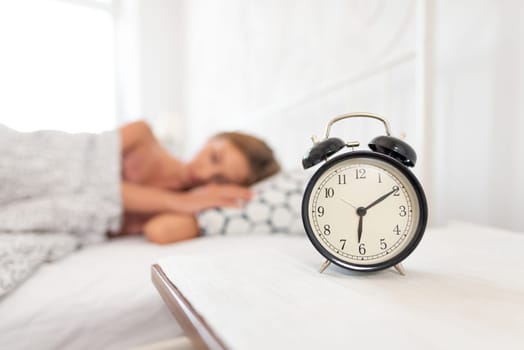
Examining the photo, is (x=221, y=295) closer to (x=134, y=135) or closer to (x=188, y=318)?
(x=188, y=318)

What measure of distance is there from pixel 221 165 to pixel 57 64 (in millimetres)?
2991

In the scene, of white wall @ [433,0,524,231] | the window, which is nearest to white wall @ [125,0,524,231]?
white wall @ [433,0,524,231]

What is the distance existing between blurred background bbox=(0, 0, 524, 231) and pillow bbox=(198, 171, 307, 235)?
361 millimetres

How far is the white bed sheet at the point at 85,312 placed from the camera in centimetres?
48

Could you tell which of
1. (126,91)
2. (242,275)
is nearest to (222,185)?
(242,275)

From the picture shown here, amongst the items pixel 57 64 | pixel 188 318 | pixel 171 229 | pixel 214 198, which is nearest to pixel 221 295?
pixel 188 318

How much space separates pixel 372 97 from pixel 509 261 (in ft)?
2.58

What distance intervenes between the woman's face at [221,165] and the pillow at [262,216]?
0.16 m

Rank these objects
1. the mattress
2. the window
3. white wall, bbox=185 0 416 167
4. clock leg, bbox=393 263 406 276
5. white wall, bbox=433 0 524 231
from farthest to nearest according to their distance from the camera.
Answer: the window < white wall, bbox=185 0 416 167 < white wall, bbox=433 0 524 231 < clock leg, bbox=393 263 406 276 < the mattress

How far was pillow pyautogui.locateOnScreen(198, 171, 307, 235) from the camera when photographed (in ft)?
2.94

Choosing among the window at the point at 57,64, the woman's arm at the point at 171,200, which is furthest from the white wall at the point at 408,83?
the window at the point at 57,64

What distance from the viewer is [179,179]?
3.86ft

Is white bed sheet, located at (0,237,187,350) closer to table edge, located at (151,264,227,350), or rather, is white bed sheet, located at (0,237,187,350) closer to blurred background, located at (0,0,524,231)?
table edge, located at (151,264,227,350)

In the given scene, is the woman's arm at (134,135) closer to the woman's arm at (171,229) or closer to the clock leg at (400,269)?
the woman's arm at (171,229)
